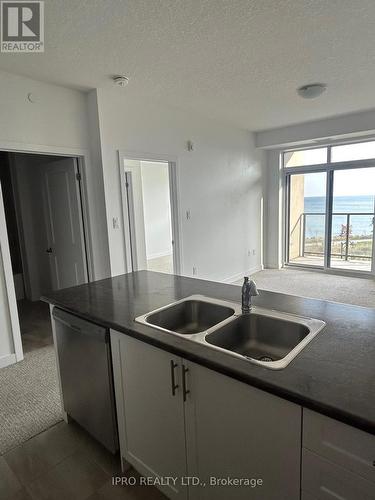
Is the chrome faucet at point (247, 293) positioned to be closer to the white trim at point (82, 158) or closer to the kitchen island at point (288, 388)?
the kitchen island at point (288, 388)

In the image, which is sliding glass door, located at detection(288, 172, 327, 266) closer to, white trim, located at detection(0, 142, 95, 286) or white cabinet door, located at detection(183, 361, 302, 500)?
white trim, located at detection(0, 142, 95, 286)

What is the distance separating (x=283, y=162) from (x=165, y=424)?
580 centimetres

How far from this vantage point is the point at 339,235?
5793 mm

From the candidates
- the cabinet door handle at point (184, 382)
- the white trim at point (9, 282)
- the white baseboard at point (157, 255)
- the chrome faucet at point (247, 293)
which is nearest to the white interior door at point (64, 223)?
the white trim at point (9, 282)

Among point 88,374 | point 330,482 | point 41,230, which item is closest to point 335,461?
point 330,482

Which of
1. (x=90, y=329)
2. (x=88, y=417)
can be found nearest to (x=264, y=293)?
(x=90, y=329)

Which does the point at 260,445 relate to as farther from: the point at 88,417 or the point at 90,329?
the point at 88,417

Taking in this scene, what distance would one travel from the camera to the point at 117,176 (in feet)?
11.3

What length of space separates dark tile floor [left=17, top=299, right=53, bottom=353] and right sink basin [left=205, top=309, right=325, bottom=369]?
256 cm

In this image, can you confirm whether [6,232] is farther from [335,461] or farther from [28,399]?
[335,461]

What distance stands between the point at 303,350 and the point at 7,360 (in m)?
2.81

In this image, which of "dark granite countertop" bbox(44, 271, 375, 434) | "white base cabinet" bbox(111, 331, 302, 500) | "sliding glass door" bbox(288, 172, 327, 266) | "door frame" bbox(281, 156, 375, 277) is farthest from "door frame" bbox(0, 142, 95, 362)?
"sliding glass door" bbox(288, 172, 327, 266)

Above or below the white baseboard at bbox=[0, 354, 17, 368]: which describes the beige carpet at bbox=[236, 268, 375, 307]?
below

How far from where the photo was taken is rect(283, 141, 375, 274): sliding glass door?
5.36 metres
